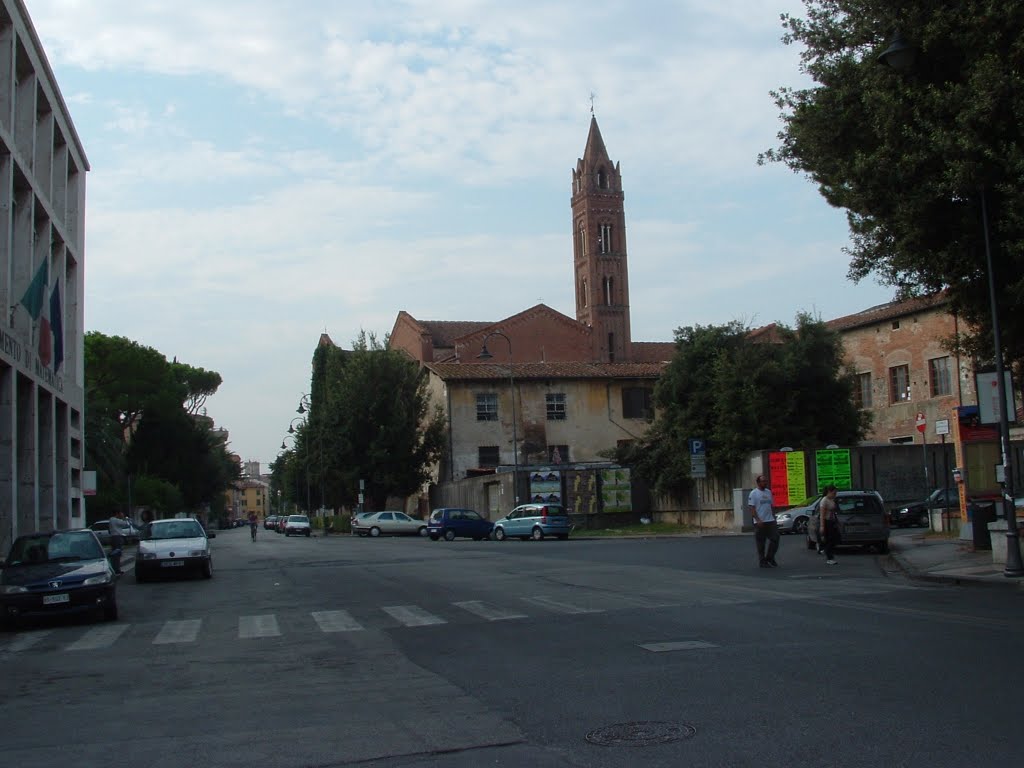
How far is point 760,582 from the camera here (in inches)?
705

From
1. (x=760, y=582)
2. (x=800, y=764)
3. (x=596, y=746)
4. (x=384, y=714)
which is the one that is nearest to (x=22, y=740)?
(x=384, y=714)

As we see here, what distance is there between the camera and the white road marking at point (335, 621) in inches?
543

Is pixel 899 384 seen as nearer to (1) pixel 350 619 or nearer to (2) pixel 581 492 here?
(2) pixel 581 492

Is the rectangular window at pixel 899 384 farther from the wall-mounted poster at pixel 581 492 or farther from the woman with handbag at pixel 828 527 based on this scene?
the woman with handbag at pixel 828 527

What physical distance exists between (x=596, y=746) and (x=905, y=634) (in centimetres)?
540

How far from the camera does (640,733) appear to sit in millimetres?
6895

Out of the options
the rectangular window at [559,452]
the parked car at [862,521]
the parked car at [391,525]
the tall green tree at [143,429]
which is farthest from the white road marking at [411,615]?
the rectangular window at [559,452]

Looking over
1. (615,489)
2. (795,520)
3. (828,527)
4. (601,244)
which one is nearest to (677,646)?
(828,527)

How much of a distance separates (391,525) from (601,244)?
177ft

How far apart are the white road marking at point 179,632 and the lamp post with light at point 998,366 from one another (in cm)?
1217

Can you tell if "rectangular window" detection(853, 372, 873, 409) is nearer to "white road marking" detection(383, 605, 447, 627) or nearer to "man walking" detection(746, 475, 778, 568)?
"man walking" detection(746, 475, 778, 568)

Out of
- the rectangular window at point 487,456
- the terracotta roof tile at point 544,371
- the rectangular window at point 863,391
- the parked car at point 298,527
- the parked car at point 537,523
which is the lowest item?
the parked car at point 298,527

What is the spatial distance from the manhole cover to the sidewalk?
10407mm

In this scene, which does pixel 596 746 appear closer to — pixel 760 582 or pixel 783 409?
pixel 760 582
